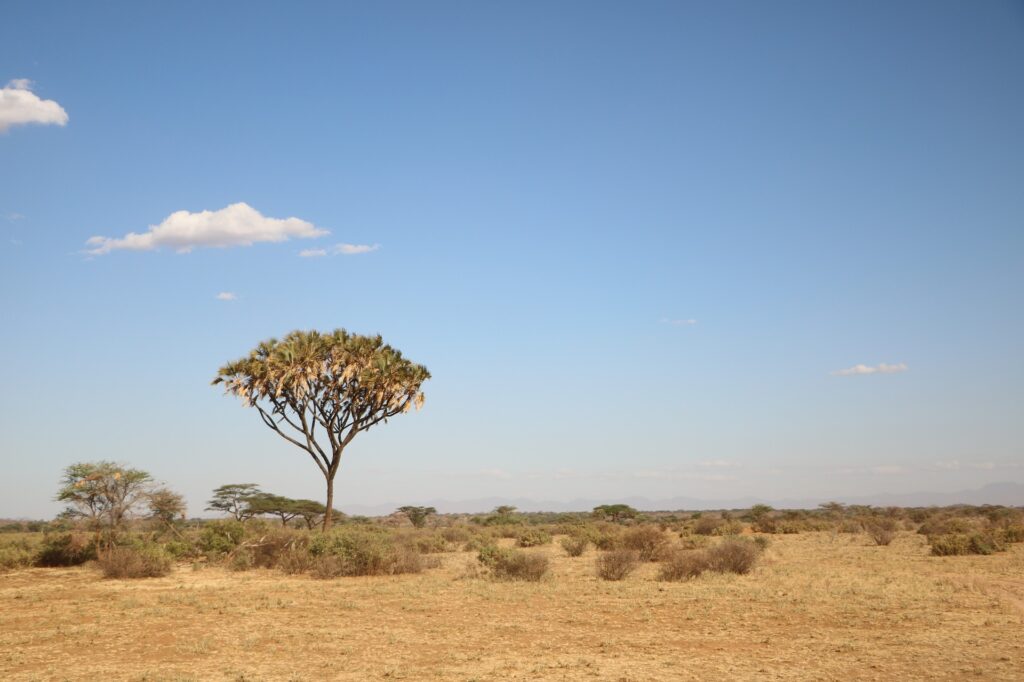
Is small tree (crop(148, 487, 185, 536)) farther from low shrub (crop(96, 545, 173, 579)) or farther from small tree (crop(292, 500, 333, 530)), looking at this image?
small tree (crop(292, 500, 333, 530))

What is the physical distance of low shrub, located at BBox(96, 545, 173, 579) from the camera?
2445 centimetres

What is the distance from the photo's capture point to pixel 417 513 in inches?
2581

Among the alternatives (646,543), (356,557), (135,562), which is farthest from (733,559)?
(135,562)

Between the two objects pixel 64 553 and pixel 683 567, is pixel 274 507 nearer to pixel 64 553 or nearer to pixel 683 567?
pixel 64 553

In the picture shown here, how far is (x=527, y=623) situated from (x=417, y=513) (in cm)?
5169

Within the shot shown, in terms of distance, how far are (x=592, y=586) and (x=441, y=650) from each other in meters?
8.50

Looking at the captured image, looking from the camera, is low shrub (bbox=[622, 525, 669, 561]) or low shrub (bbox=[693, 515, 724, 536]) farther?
low shrub (bbox=[693, 515, 724, 536])

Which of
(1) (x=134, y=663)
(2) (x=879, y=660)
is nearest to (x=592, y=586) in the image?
(2) (x=879, y=660)

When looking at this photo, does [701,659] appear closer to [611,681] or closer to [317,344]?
[611,681]

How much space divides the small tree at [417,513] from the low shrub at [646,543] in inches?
1428

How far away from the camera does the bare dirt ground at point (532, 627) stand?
1165 centimetres

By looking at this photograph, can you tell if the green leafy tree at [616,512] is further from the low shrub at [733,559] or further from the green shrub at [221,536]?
the low shrub at [733,559]

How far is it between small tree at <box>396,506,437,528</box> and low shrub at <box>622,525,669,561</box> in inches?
1428

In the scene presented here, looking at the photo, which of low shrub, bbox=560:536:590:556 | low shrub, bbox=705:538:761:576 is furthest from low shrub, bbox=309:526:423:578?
low shrub, bbox=705:538:761:576
